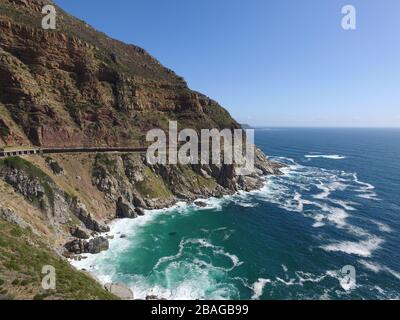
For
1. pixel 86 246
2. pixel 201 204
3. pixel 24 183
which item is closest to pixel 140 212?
pixel 201 204

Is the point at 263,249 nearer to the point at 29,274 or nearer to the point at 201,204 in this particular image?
the point at 201,204

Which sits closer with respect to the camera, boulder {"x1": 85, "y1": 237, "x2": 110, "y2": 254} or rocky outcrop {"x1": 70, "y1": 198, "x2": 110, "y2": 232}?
boulder {"x1": 85, "y1": 237, "x2": 110, "y2": 254}

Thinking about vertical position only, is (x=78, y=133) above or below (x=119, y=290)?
above

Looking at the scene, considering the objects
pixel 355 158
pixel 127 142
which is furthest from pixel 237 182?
pixel 355 158

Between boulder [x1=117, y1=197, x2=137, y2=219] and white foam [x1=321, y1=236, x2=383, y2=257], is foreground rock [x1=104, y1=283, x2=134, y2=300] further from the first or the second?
white foam [x1=321, y1=236, x2=383, y2=257]

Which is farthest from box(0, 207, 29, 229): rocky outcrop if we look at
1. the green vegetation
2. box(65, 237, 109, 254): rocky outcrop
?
box(65, 237, 109, 254): rocky outcrop

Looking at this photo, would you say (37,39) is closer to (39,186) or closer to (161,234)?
(39,186)
